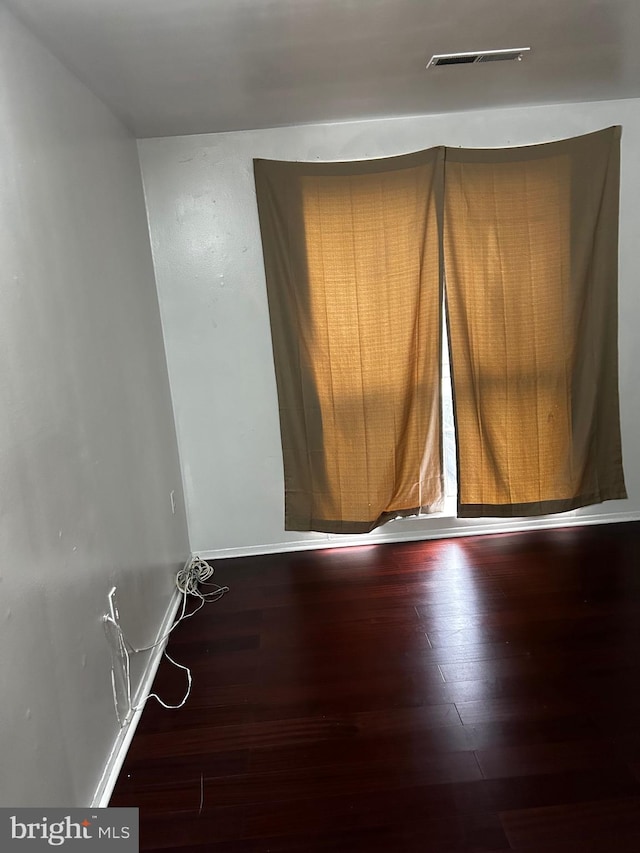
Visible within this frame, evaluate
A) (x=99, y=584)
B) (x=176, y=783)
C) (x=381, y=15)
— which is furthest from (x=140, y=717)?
(x=381, y=15)

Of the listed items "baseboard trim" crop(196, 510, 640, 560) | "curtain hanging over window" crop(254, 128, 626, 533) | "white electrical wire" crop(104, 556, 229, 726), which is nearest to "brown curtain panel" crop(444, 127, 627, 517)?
"curtain hanging over window" crop(254, 128, 626, 533)

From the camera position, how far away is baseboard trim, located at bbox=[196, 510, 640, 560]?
353cm

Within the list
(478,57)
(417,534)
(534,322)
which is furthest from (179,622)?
(478,57)

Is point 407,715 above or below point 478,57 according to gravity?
below

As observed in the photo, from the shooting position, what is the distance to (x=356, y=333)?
10.7 ft

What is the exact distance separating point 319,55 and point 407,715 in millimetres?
2229

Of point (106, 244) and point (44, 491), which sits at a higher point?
point (106, 244)

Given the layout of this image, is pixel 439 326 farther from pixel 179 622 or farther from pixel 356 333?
pixel 179 622

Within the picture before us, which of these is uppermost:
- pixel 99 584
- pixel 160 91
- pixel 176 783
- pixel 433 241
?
pixel 160 91

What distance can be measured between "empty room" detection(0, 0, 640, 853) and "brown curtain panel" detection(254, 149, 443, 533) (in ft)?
0.05

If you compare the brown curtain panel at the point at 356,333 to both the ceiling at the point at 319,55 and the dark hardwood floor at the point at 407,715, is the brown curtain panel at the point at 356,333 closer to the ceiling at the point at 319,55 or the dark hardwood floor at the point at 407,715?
the ceiling at the point at 319,55

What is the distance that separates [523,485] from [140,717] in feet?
7.08

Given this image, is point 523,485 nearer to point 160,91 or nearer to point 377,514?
A: point 377,514

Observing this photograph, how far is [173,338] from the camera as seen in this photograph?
3338 mm
